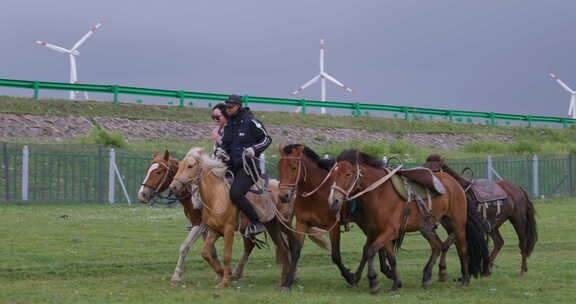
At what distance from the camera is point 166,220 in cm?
2228

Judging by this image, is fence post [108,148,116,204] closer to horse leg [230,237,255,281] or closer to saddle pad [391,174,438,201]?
horse leg [230,237,255,281]

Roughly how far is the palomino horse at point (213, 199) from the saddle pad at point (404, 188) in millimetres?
2059

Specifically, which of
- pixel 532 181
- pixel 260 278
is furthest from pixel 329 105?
pixel 260 278

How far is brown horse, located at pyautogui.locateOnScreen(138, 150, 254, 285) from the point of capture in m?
11.1

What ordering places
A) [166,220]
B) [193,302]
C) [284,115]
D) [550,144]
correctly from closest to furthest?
[193,302] < [166,220] < [284,115] < [550,144]

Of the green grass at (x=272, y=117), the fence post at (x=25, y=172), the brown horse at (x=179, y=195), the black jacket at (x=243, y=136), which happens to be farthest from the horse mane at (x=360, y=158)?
the green grass at (x=272, y=117)

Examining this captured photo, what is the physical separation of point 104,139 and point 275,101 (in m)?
12.3

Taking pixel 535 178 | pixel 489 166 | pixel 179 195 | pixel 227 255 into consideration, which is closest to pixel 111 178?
pixel 179 195

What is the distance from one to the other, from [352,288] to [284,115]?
93.0 feet

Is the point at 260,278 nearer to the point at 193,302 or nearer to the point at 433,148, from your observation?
the point at 193,302

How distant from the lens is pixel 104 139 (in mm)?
28250

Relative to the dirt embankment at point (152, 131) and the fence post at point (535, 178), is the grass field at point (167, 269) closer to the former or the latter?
the dirt embankment at point (152, 131)

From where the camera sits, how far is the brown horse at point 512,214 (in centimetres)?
1301

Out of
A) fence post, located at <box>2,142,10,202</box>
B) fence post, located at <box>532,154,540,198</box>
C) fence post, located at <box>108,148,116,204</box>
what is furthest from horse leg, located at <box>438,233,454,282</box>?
fence post, located at <box>532,154,540,198</box>
